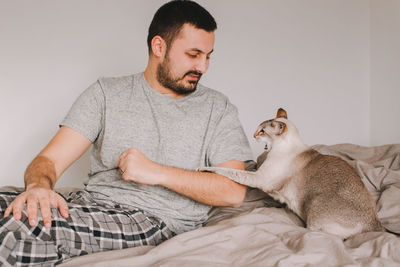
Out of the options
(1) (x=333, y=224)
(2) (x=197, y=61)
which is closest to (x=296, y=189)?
(1) (x=333, y=224)

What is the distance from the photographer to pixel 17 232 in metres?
0.94

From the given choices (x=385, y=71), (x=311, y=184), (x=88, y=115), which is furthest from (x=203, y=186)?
(x=385, y=71)

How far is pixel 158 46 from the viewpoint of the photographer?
5.32 feet

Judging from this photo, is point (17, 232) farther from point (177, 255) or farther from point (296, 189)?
point (296, 189)

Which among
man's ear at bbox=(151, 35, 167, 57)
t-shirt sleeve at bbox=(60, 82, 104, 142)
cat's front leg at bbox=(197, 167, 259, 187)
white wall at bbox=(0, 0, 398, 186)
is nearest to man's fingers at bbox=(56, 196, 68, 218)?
t-shirt sleeve at bbox=(60, 82, 104, 142)

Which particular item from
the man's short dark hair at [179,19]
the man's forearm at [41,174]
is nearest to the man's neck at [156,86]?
the man's short dark hair at [179,19]

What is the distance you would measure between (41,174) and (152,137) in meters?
0.43

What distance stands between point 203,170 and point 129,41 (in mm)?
1506

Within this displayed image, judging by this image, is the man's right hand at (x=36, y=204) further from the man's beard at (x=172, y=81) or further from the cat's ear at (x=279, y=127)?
the cat's ear at (x=279, y=127)

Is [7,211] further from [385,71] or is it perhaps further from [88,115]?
[385,71]

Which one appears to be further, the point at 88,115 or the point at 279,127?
the point at 279,127

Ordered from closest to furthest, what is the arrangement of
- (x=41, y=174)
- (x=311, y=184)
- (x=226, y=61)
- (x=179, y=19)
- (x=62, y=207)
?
(x=62, y=207) → (x=41, y=174) → (x=311, y=184) → (x=179, y=19) → (x=226, y=61)

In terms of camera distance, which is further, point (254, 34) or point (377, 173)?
point (254, 34)

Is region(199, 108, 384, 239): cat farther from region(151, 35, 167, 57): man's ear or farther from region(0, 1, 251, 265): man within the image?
region(151, 35, 167, 57): man's ear
